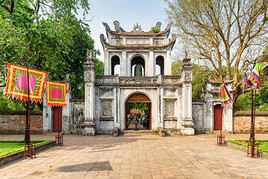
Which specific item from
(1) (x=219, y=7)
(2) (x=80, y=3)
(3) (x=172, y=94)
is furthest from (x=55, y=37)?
(1) (x=219, y=7)

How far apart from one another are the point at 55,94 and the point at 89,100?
6213 millimetres

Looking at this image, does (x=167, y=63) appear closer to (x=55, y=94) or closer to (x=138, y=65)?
(x=138, y=65)

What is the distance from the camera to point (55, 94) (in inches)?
456

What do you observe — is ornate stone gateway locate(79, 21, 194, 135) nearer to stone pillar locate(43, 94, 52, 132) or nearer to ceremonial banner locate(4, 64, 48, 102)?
stone pillar locate(43, 94, 52, 132)

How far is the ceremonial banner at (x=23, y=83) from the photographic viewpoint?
28.3 ft

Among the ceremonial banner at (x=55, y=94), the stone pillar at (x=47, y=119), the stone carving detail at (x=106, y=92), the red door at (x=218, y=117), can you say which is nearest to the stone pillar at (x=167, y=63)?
the red door at (x=218, y=117)

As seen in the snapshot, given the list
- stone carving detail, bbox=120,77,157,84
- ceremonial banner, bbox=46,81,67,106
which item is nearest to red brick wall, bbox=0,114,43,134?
stone carving detail, bbox=120,77,157,84

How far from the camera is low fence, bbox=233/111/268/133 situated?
740 inches

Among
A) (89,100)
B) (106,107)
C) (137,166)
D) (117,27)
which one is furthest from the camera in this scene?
(117,27)

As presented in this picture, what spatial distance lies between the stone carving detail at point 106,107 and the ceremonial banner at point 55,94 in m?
6.68

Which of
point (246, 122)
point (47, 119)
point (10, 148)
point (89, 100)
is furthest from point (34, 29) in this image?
point (246, 122)

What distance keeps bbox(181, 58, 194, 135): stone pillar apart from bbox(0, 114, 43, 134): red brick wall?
1204 centimetres

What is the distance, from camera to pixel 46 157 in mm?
8938

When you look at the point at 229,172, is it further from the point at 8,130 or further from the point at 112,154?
the point at 8,130
